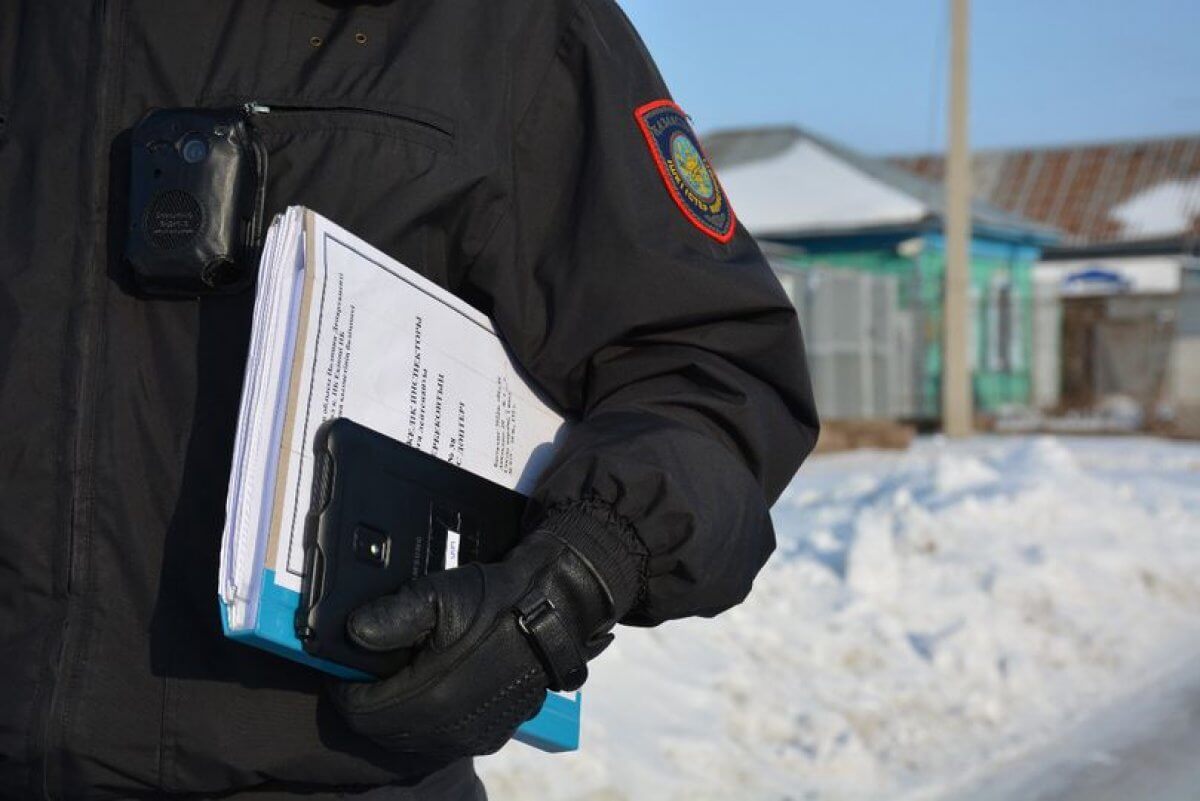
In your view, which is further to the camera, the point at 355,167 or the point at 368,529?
the point at 355,167

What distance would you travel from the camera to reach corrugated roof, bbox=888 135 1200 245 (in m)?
37.6

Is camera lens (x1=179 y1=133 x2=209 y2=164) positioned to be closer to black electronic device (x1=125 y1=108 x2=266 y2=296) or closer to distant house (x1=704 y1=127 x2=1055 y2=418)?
black electronic device (x1=125 y1=108 x2=266 y2=296)

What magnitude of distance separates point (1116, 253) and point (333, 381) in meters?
37.9

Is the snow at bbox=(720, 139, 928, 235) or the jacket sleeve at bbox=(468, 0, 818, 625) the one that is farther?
the snow at bbox=(720, 139, 928, 235)

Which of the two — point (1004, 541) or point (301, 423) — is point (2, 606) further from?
point (1004, 541)

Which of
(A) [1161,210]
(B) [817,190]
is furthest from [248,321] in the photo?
(A) [1161,210]

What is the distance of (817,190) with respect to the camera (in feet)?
93.9

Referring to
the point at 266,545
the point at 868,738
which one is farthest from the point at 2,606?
the point at 868,738

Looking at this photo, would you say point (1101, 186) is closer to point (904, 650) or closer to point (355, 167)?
point (904, 650)

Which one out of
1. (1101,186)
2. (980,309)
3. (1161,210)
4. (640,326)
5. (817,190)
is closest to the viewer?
(640,326)

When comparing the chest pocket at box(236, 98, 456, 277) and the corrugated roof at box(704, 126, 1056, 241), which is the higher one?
the corrugated roof at box(704, 126, 1056, 241)

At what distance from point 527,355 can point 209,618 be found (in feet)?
1.44

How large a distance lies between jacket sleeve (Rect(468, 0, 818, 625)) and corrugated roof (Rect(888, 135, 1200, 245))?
37.1m

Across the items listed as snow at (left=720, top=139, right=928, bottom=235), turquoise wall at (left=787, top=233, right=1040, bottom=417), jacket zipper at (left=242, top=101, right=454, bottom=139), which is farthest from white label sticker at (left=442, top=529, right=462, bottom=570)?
snow at (left=720, top=139, right=928, bottom=235)
